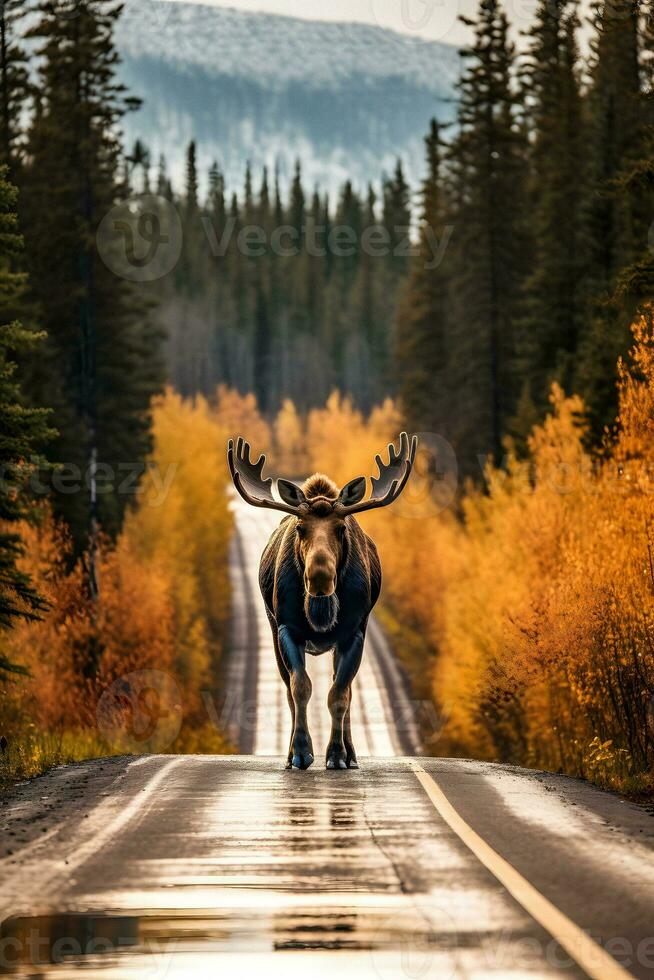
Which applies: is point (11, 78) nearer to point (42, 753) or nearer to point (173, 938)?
point (42, 753)

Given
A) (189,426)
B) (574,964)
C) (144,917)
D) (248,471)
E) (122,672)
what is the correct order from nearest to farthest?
1. (574,964)
2. (144,917)
3. (248,471)
4. (122,672)
5. (189,426)

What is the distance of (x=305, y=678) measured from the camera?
Answer: 53.2ft

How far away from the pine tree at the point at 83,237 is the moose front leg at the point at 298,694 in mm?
37932

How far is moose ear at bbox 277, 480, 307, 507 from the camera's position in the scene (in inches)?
633

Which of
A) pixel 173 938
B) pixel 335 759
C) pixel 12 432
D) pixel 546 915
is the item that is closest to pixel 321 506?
pixel 335 759

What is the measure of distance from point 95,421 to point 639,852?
152 feet

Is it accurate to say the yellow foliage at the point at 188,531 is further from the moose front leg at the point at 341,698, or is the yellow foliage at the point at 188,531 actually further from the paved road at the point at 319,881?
the paved road at the point at 319,881

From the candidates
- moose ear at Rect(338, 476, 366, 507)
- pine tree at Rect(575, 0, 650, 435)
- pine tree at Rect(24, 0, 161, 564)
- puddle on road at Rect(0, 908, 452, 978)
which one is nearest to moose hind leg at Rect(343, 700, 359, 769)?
moose ear at Rect(338, 476, 366, 507)

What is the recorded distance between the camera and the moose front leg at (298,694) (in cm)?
1605

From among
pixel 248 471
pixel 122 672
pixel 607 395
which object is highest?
pixel 607 395

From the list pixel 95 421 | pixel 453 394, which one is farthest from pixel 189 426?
pixel 95 421

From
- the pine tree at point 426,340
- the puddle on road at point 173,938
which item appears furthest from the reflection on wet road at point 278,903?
the pine tree at point 426,340

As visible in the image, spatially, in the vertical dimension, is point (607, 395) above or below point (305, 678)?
above

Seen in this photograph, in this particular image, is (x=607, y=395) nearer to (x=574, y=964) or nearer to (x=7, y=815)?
(x=7, y=815)
